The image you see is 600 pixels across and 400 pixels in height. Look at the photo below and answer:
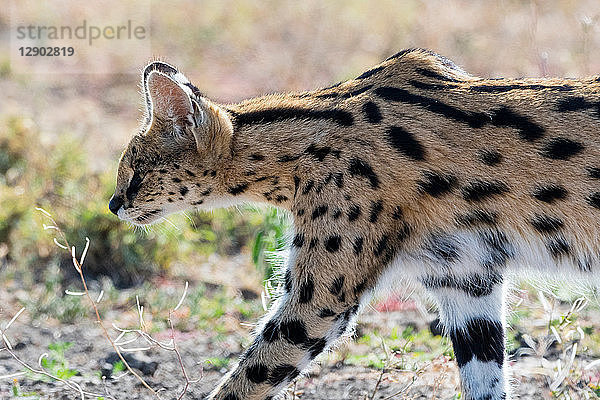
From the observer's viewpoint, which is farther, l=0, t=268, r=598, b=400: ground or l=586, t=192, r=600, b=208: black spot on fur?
l=0, t=268, r=598, b=400: ground

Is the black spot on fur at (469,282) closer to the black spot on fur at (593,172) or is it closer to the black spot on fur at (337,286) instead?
the black spot on fur at (337,286)

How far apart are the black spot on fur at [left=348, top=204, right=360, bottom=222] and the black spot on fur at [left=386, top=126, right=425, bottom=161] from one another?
33cm

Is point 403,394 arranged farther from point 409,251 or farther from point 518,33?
point 518,33

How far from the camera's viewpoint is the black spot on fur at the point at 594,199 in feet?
12.8

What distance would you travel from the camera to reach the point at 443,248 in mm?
4148

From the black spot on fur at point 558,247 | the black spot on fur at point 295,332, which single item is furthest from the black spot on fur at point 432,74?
the black spot on fur at point 295,332

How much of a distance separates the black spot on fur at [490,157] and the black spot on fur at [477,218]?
22cm

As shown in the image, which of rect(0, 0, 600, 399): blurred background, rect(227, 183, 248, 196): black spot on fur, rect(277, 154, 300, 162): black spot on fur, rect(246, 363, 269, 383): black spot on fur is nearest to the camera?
rect(246, 363, 269, 383): black spot on fur

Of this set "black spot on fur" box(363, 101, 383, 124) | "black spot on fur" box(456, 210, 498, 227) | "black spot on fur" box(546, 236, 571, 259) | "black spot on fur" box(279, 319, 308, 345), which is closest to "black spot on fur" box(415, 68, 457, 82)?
"black spot on fur" box(363, 101, 383, 124)

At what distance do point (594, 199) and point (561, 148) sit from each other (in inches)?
9.7

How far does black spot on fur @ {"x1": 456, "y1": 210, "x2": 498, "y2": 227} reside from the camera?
160 inches

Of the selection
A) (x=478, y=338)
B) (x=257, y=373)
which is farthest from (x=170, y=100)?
(x=478, y=338)

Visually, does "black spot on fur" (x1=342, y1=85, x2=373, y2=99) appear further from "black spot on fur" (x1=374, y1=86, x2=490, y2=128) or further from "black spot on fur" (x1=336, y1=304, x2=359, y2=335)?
"black spot on fur" (x1=336, y1=304, x2=359, y2=335)

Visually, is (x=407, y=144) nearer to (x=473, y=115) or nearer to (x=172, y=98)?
(x=473, y=115)
